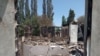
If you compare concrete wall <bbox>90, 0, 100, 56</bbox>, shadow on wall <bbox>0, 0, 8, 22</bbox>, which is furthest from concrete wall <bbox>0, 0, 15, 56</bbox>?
concrete wall <bbox>90, 0, 100, 56</bbox>

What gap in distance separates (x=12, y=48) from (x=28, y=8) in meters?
26.7

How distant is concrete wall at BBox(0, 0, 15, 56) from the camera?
157 cm

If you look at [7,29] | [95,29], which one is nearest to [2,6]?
[7,29]

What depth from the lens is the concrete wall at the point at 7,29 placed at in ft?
5.16

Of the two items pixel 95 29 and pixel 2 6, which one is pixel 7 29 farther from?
pixel 95 29

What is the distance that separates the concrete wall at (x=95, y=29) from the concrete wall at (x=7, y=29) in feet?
1.93

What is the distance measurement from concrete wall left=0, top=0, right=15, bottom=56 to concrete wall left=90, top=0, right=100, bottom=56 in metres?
0.59

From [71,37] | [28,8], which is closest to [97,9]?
[71,37]

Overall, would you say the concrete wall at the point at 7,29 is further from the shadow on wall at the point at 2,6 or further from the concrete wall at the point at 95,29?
the concrete wall at the point at 95,29

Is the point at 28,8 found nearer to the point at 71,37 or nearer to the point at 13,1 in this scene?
the point at 71,37

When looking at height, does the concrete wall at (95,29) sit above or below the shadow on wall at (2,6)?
below

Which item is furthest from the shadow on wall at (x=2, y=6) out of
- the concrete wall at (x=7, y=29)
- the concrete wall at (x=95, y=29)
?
the concrete wall at (x=95, y=29)

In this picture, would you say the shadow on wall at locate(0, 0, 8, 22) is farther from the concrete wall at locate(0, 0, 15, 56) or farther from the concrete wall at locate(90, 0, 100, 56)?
the concrete wall at locate(90, 0, 100, 56)

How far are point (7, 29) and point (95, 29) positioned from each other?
64 centimetres
